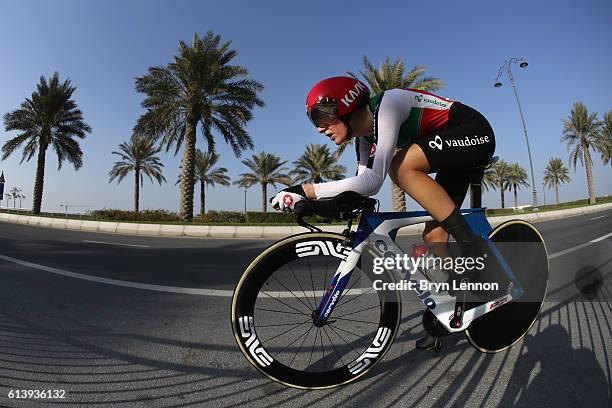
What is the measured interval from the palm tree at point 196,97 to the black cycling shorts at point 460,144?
1952 centimetres

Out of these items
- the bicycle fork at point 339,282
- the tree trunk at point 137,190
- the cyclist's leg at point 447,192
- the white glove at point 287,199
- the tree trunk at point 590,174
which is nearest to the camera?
the white glove at point 287,199

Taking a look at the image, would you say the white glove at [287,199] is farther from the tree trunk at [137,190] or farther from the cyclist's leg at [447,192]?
the tree trunk at [137,190]

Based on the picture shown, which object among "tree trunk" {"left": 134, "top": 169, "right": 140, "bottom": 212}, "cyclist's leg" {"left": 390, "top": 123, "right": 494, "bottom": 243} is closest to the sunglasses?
"cyclist's leg" {"left": 390, "top": 123, "right": 494, "bottom": 243}

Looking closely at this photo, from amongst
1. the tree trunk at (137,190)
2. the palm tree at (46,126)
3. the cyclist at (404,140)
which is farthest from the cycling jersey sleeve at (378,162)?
the tree trunk at (137,190)

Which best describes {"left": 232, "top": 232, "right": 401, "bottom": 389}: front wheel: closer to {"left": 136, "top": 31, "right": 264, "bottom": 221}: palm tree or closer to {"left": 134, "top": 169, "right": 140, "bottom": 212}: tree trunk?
{"left": 136, "top": 31, "right": 264, "bottom": 221}: palm tree

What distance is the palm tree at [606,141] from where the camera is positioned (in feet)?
127

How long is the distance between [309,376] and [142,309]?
2.15 meters

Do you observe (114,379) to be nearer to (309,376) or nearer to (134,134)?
(309,376)

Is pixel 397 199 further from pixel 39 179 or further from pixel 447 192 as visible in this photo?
pixel 39 179

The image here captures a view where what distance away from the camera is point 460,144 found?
1.92 metres

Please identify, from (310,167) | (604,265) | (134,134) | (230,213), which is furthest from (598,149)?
(134,134)

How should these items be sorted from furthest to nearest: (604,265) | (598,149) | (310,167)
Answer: (598,149), (310,167), (604,265)

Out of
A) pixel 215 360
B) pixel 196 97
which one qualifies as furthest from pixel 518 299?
pixel 196 97

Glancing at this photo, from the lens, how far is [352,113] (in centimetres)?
185
